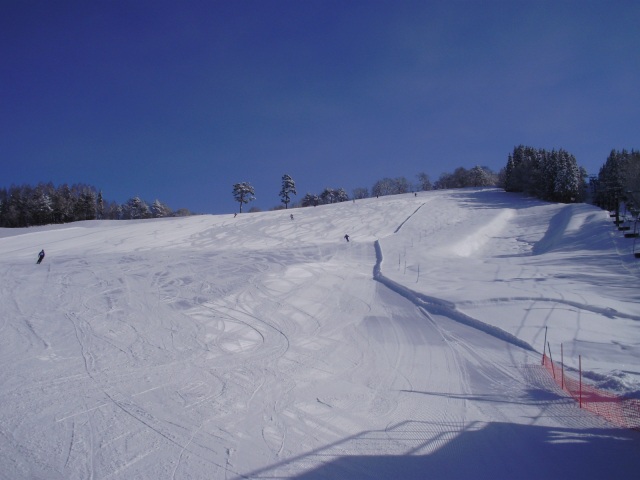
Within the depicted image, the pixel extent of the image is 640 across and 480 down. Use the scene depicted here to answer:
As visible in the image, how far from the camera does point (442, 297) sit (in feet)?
43.1

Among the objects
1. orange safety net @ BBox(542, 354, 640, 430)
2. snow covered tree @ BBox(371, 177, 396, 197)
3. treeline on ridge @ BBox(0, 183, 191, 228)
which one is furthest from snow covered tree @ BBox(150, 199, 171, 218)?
orange safety net @ BBox(542, 354, 640, 430)

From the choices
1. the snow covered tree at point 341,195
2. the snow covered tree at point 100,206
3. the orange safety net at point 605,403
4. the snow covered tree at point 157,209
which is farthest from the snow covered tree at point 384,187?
the orange safety net at point 605,403

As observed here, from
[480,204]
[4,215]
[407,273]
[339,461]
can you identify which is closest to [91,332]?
[339,461]

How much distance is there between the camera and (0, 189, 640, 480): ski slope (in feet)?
15.2

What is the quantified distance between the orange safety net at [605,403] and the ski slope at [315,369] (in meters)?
0.26

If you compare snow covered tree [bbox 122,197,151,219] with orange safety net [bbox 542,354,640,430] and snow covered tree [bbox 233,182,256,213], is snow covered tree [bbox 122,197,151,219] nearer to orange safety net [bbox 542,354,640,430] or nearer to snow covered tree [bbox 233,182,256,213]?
snow covered tree [bbox 233,182,256,213]

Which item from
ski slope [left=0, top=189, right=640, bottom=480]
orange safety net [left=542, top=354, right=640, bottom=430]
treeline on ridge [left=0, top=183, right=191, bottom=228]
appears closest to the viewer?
ski slope [left=0, top=189, right=640, bottom=480]

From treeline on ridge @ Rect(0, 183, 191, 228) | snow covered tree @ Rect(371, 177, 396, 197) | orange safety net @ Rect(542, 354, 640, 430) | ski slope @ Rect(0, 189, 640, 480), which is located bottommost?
orange safety net @ Rect(542, 354, 640, 430)

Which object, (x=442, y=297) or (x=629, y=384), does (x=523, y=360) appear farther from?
(x=442, y=297)

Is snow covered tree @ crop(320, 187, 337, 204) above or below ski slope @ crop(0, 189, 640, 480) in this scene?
above

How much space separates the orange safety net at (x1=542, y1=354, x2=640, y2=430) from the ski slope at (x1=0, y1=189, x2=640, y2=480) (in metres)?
0.26

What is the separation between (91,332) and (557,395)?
39.0 feet

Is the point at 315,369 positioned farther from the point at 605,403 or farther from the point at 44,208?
the point at 44,208

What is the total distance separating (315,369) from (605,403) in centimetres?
539
